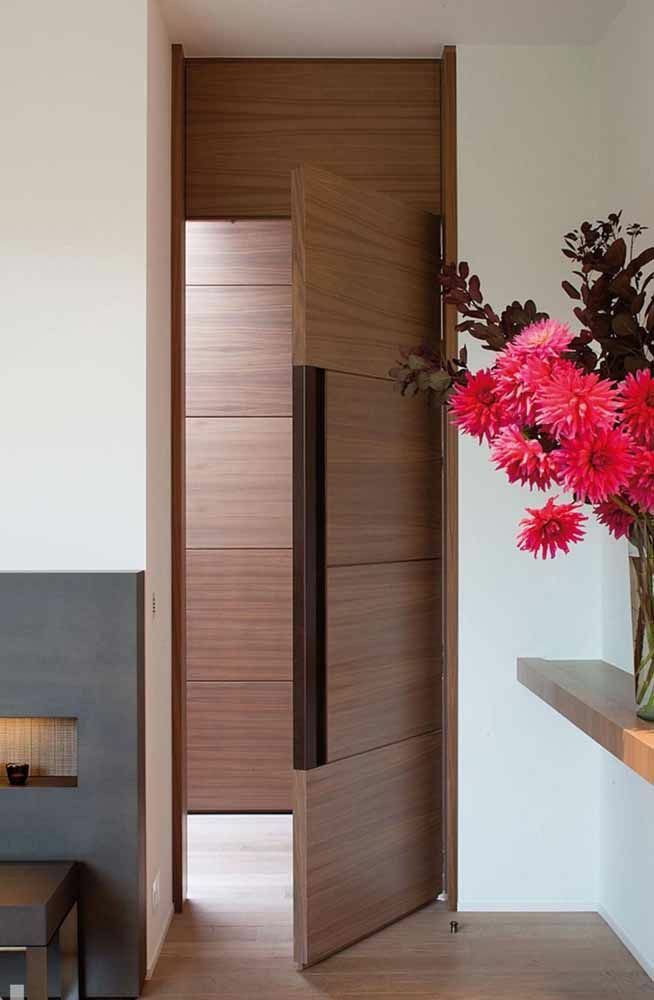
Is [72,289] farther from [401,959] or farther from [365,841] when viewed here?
[401,959]

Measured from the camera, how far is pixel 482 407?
199 centimetres

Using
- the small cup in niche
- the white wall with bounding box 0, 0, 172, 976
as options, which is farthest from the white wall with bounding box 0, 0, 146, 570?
the small cup in niche

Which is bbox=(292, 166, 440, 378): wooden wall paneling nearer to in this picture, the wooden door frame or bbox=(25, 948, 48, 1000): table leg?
the wooden door frame

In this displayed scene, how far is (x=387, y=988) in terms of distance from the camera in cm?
296

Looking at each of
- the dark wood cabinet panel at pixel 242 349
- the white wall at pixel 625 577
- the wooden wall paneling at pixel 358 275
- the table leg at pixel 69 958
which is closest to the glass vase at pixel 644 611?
the white wall at pixel 625 577

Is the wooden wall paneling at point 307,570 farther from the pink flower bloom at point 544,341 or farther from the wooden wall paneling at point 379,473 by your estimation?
the pink flower bloom at point 544,341

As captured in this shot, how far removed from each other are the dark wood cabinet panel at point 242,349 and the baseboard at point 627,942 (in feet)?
7.48

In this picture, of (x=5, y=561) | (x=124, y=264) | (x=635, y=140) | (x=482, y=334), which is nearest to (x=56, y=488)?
(x=5, y=561)

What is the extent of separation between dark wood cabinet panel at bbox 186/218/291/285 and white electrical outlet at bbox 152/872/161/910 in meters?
2.47

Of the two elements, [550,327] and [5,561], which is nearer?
[550,327]

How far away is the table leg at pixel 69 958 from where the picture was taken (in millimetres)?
2783

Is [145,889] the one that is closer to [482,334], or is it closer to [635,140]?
[482,334]

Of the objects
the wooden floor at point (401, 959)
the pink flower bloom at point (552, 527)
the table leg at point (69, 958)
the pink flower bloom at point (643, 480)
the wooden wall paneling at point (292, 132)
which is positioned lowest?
the wooden floor at point (401, 959)

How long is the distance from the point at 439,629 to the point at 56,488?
4.38 feet
